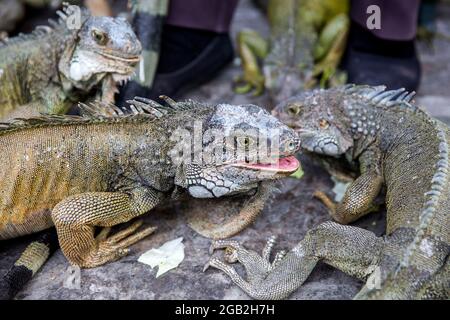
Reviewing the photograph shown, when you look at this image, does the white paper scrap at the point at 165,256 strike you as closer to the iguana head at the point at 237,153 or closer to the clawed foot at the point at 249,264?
the clawed foot at the point at 249,264

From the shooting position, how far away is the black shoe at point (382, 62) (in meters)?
5.15

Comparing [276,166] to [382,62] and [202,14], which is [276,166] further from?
[202,14]

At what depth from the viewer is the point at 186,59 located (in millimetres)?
5367

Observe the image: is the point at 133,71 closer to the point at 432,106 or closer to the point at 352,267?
the point at 352,267

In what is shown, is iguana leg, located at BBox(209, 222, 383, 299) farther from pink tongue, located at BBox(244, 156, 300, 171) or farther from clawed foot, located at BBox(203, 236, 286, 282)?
pink tongue, located at BBox(244, 156, 300, 171)

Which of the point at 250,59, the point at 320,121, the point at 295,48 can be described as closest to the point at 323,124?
the point at 320,121

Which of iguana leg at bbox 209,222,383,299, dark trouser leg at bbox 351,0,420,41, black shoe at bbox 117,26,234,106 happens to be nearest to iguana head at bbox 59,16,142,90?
black shoe at bbox 117,26,234,106

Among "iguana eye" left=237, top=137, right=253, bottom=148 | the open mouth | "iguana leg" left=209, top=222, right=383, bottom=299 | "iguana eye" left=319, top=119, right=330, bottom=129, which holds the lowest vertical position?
"iguana leg" left=209, top=222, right=383, bottom=299

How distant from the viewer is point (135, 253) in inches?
140

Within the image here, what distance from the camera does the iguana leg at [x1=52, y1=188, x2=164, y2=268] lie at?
3268mm

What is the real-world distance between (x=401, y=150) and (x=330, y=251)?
3.37ft

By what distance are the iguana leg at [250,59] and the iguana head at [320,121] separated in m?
1.36

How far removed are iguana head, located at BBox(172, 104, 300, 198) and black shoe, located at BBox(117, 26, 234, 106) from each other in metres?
1.56
